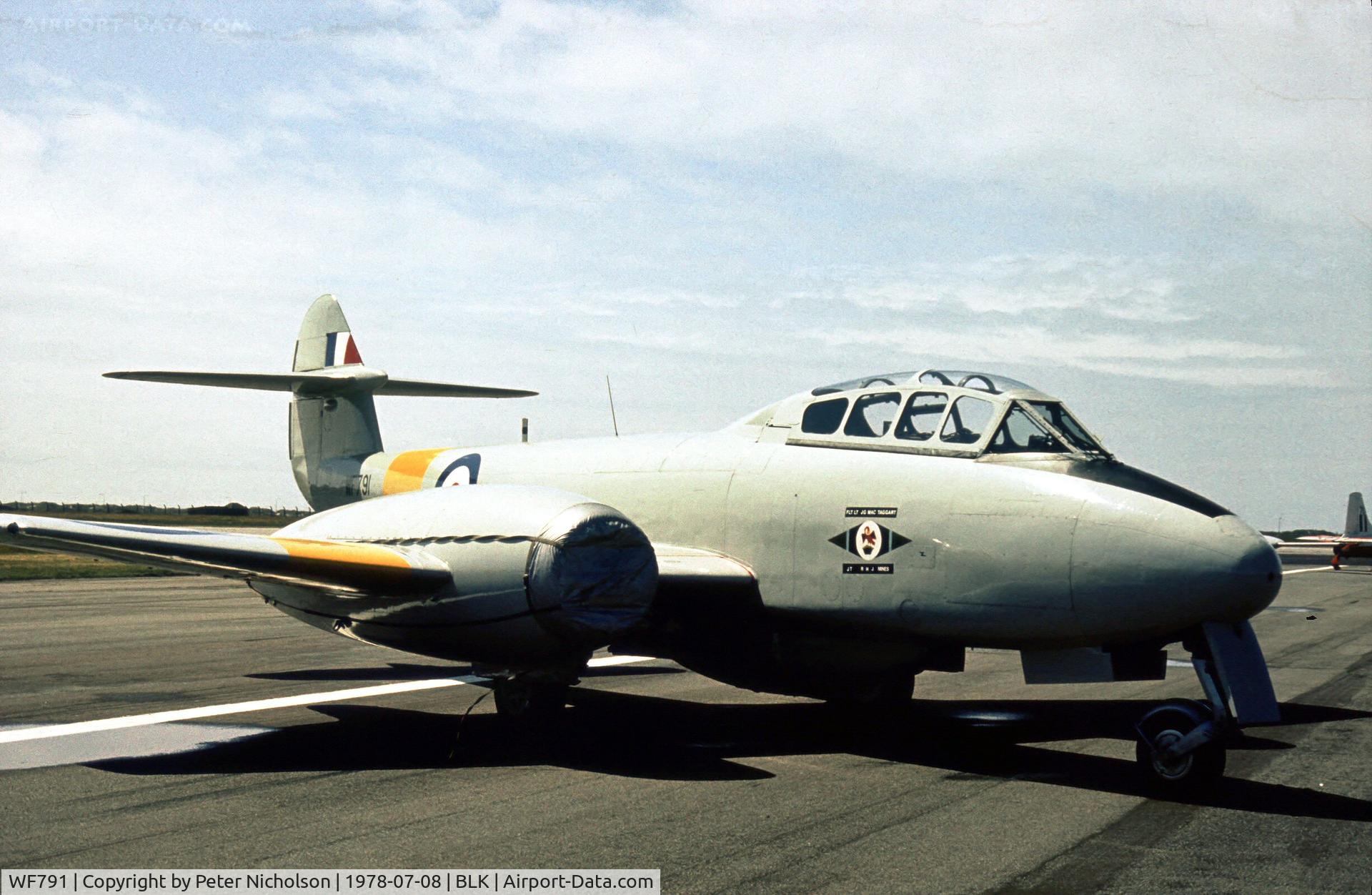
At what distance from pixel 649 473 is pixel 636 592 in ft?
7.81

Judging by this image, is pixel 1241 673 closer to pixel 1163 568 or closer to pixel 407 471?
pixel 1163 568

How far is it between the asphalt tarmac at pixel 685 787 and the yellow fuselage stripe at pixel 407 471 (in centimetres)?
234

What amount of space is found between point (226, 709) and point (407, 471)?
441 centimetres

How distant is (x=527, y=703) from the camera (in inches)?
401

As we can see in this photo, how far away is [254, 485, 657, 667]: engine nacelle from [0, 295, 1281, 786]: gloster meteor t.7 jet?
0.02 meters

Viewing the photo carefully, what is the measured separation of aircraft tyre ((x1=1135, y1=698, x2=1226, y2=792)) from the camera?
740cm

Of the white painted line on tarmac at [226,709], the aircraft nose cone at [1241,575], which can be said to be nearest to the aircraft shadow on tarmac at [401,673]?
the white painted line on tarmac at [226,709]

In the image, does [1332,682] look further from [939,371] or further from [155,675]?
[155,675]

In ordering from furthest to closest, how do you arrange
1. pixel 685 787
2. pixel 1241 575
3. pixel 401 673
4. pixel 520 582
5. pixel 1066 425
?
1. pixel 401 673
2. pixel 1066 425
3. pixel 520 582
4. pixel 685 787
5. pixel 1241 575

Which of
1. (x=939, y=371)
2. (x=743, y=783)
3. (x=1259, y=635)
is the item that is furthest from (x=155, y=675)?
(x=1259, y=635)

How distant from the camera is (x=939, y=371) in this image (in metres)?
9.38

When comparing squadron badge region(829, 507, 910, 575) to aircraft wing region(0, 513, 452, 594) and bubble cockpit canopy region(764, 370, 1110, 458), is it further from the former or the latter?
aircraft wing region(0, 513, 452, 594)

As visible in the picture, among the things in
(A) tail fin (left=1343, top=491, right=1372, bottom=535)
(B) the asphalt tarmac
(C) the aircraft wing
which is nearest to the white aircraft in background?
(A) tail fin (left=1343, top=491, right=1372, bottom=535)

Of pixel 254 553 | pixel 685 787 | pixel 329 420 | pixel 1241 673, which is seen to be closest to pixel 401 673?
pixel 329 420
